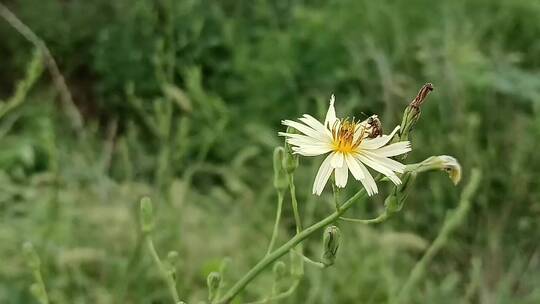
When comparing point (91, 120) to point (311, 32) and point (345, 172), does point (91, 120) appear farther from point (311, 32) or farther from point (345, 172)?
point (345, 172)

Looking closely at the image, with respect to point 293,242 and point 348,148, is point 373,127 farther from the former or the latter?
point 293,242

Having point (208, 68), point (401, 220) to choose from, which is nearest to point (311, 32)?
point (208, 68)

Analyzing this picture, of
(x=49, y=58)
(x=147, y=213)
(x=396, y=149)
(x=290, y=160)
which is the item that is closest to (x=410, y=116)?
(x=396, y=149)

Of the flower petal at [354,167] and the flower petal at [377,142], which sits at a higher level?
the flower petal at [377,142]

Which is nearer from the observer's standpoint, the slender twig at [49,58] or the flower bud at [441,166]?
the flower bud at [441,166]

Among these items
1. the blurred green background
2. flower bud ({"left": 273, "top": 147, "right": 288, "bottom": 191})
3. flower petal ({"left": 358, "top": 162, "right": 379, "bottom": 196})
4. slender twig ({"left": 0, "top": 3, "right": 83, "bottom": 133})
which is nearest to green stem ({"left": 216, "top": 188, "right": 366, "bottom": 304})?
flower petal ({"left": 358, "top": 162, "right": 379, "bottom": 196})

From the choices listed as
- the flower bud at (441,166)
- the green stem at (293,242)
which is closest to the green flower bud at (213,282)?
the green stem at (293,242)

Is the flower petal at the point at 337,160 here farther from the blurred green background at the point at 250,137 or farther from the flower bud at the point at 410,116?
the blurred green background at the point at 250,137
